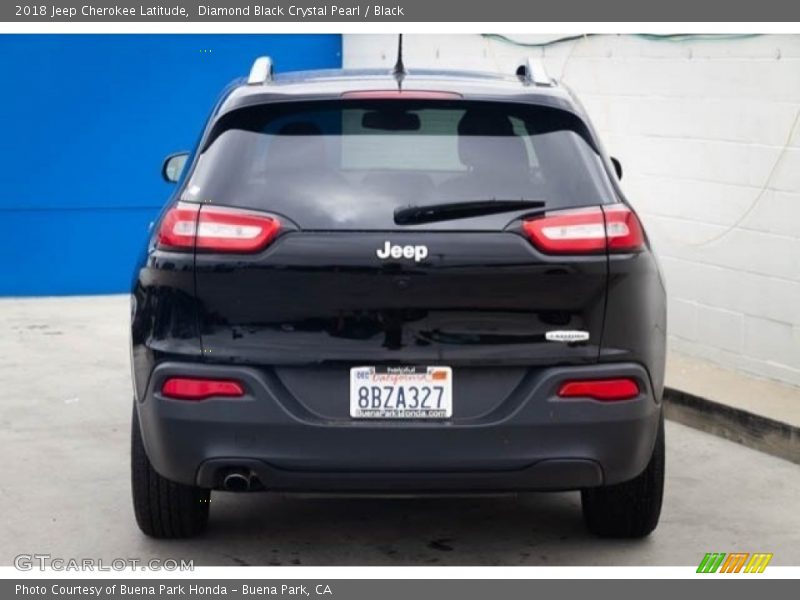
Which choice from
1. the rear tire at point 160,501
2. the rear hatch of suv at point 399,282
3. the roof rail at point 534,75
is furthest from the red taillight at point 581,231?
the rear tire at point 160,501

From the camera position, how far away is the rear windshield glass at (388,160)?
5293 millimetres

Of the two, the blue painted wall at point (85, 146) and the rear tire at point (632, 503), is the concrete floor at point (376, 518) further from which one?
the blue painted wall at point (85, 146)

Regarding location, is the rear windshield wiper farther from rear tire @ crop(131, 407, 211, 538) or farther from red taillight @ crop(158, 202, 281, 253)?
rear tire @ crop(131, 407, 211, 538)

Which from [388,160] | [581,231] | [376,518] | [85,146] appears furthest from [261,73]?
[85,146]

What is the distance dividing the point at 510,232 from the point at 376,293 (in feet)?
1.58

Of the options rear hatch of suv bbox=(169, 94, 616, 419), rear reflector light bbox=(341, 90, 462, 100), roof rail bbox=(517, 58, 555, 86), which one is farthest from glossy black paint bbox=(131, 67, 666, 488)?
roof rail bbox=(517, 58, 555, 86)

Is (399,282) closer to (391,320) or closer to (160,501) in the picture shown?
(391,320)

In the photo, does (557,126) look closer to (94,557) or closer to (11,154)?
(94,557)

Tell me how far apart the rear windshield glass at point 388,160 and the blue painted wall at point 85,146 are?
23.5ft

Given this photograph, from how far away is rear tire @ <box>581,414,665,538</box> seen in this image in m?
5.88

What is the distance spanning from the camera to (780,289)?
338 inches

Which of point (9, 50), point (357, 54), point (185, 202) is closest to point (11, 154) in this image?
point (9, 50)

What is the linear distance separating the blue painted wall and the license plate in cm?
770

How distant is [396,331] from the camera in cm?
520
